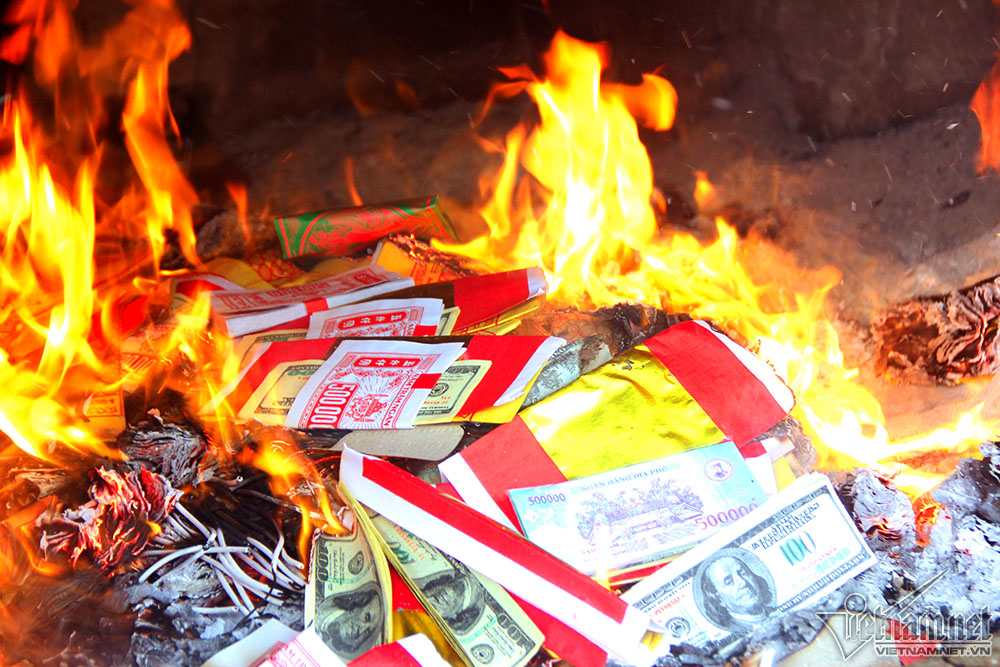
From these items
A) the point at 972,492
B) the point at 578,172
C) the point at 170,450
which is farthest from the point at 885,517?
the point at 578,172

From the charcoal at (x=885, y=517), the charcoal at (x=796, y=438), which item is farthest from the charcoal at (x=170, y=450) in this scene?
the charcoal at (x=885, y=517)

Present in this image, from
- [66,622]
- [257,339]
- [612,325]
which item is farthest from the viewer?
[257,339]

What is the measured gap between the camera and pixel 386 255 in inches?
86.0

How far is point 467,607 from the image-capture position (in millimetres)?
1142

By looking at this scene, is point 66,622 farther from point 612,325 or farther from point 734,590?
point 612,325

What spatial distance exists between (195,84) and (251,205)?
43 cm

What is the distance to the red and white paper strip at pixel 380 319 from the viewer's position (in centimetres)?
182

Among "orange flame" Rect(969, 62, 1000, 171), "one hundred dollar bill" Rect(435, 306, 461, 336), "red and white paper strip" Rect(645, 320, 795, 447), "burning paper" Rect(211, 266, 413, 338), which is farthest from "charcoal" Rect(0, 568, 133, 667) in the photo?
"orange flame" Rect(969, 62, 1000, 171)

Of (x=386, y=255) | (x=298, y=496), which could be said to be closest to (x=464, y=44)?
(x=386, y=255)

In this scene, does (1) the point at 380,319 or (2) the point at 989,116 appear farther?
(2) the point at 989,116

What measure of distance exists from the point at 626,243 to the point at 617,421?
39.5 inches

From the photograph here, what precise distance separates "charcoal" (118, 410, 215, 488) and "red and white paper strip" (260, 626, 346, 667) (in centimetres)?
44

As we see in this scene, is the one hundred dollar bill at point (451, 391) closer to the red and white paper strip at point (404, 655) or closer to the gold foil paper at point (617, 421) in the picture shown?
the gold foil paper at point (617, 421)

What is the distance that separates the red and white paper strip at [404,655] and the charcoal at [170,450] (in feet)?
1.64
